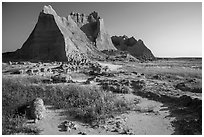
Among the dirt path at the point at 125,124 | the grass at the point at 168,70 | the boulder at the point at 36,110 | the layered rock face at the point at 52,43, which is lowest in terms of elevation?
the dirt path at the point at 125,124

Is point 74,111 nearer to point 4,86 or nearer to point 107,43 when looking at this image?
point 4,86

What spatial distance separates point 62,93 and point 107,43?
177ft

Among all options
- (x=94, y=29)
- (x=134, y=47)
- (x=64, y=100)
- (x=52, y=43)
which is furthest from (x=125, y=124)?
(x=134, y=47)

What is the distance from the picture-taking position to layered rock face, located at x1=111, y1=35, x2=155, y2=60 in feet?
221

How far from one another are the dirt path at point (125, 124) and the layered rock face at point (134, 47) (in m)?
52.9

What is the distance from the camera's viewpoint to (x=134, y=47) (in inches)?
2766

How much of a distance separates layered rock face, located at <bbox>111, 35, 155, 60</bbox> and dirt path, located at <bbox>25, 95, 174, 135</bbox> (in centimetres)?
5288

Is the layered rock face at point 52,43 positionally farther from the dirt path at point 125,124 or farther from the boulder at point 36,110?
the dirt path at point 125,124

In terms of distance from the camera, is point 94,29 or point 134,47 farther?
point 134,47

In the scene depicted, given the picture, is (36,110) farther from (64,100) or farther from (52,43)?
(52,43)

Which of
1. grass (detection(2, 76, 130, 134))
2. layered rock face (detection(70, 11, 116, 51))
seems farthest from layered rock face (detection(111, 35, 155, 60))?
grass (detection(2, 76, 130, 134))

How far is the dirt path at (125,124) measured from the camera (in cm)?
721

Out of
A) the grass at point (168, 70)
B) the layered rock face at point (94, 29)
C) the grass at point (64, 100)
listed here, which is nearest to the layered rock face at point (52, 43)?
the layered rock face at point (94, 29)

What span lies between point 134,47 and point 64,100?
62.5 m
